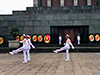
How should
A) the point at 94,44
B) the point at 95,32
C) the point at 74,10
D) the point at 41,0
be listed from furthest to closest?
1. the point at 41,0
2. the point at 74,10
3. the point at 95,32
4. the point at 94,44

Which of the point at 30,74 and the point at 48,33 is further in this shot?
the point at 48,33

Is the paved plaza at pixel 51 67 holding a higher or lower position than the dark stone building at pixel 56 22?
lower

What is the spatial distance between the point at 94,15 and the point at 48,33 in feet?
31.0

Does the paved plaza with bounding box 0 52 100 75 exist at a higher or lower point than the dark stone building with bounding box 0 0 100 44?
lower

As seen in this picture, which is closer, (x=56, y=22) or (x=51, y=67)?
(x=51, y=67)

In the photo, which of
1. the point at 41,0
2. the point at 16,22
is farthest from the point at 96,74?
the point at 41,0

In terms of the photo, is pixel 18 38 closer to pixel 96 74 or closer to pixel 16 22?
pixel 16 22

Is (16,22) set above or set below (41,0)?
below

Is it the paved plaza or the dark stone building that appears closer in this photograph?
Result: the paved plaza

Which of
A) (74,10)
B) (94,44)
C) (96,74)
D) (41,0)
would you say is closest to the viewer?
Answer: (96,74)

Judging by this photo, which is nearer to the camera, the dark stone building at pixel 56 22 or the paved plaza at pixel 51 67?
the paved plaza at pixel 51 67

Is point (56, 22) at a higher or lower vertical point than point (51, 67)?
higher

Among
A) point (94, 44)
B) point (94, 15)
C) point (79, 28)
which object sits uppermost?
point (94, 15)

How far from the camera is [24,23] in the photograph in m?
37.6
